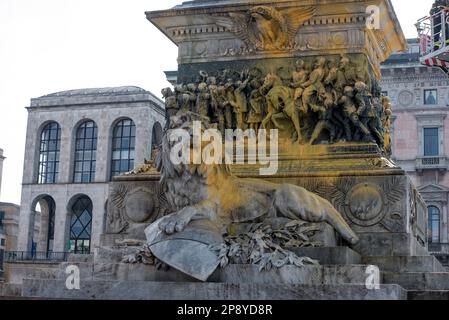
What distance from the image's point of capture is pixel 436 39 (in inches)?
1642

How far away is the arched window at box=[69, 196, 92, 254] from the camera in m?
71.7

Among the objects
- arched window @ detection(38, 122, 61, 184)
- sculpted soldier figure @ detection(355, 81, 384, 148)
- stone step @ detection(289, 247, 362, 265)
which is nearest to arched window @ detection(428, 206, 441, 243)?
arched window @ detection(38, 122, 61, 184)

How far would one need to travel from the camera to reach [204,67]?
16094 mm

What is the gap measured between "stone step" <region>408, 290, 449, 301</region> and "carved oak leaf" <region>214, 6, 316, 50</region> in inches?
247

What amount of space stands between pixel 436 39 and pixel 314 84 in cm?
2848

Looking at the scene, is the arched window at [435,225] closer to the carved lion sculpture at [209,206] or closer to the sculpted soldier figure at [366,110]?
the sculpted soldier figure at [366,110]

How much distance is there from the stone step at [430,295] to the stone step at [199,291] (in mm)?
194

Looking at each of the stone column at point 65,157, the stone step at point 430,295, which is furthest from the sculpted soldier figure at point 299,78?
the stone column at point 65,157

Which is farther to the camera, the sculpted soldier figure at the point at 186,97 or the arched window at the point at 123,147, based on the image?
the arched window at the point at 123,147

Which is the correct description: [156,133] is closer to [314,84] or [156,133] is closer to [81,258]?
[314,84]

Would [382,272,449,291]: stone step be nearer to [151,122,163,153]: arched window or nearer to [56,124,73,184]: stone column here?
[151,122,163,153]: arched window

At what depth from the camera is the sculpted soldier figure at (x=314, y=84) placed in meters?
15.0
